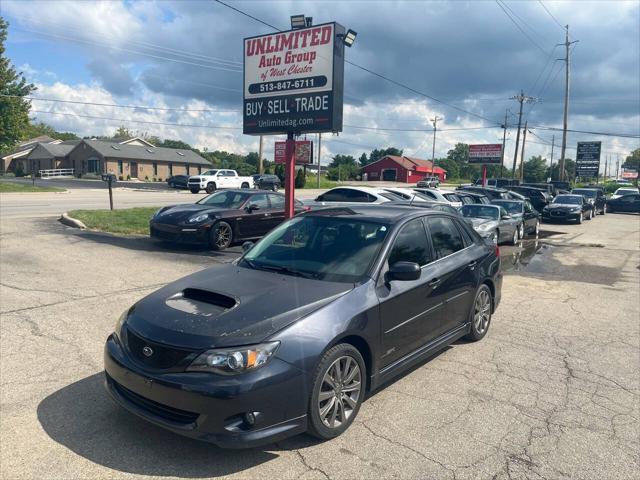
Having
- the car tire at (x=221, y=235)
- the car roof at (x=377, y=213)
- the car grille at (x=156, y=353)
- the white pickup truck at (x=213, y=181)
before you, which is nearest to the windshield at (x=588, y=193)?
the white pickup truck at (x=213, y=181)

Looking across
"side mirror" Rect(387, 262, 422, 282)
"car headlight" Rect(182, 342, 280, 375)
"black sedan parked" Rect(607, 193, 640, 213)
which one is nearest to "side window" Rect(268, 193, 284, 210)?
"side mirror" Rect(387, 262, 422, 282)

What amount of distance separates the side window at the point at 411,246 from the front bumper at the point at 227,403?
1.55 meters

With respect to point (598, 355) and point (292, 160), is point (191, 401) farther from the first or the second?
point (292, 160)

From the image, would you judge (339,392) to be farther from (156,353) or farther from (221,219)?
(221,219)

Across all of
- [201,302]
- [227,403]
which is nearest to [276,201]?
[201,302]

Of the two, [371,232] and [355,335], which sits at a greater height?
[371,232]

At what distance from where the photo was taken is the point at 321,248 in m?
4.55

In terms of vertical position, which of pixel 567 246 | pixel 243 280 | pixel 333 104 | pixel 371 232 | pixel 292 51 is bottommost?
pixel 567 246

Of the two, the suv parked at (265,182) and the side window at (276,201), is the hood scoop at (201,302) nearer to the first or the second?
the side window at (276,201)

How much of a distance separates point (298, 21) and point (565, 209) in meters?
18.2

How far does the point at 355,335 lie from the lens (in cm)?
373

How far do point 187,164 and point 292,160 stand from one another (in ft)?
215

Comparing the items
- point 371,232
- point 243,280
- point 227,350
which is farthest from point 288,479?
point 371,232

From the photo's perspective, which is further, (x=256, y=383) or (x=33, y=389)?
(x=33, y=389)
